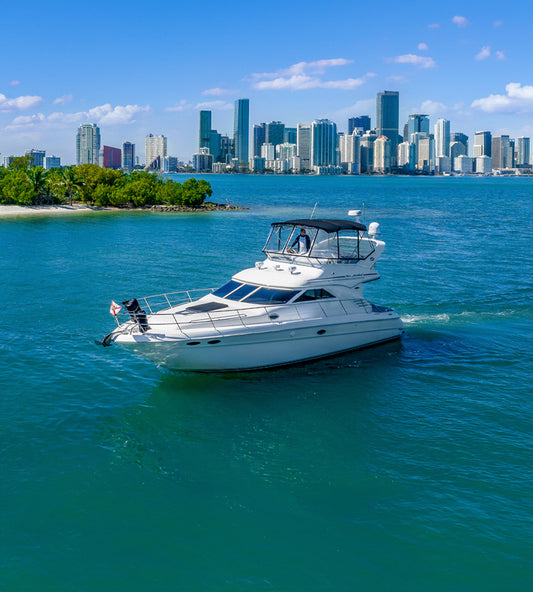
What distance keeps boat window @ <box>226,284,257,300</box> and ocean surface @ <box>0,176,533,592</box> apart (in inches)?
110

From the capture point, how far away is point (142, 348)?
17.9 m

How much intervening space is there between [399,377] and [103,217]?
65.8 meters

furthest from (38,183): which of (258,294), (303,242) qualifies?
(258,294)

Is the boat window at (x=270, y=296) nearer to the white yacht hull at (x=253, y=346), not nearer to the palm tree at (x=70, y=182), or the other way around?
the white yacht hull at (x=253, y=346)

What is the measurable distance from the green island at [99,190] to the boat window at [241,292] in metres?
69.5

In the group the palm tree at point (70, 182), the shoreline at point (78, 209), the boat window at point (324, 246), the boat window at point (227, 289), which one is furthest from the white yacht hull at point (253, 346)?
the palm tree at point (70, 182)

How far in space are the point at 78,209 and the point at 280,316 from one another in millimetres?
74919

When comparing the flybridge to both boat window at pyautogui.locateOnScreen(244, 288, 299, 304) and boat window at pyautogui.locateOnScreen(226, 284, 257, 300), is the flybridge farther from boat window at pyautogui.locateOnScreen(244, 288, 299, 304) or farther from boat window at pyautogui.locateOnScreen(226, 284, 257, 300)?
boat window at pyautogui.locateOnScreen(226, 284, 257, 300)

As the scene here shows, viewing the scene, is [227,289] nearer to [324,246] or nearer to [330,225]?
[324,246]

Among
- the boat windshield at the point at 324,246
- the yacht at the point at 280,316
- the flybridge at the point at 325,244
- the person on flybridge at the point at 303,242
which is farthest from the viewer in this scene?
the person on flybridge at the point at 303,242

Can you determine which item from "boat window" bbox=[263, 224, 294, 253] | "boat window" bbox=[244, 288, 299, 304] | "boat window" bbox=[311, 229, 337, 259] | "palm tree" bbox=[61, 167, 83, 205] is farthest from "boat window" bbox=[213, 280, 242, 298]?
"palm tree" bbox=[61, 167, 83, 205]

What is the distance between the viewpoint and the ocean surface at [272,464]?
11.0 m

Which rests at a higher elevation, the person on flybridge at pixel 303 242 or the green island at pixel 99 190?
the green island at pixel 99 190

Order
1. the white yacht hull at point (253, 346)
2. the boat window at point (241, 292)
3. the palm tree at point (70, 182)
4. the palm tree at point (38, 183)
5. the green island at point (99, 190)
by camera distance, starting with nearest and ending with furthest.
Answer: the white yacht hull at point (253, 346) → the boat window at point (241, 292) → the palm tree at point (38, 183) → the green island at point (99, 190) → the palm tree at point (70, 182)
